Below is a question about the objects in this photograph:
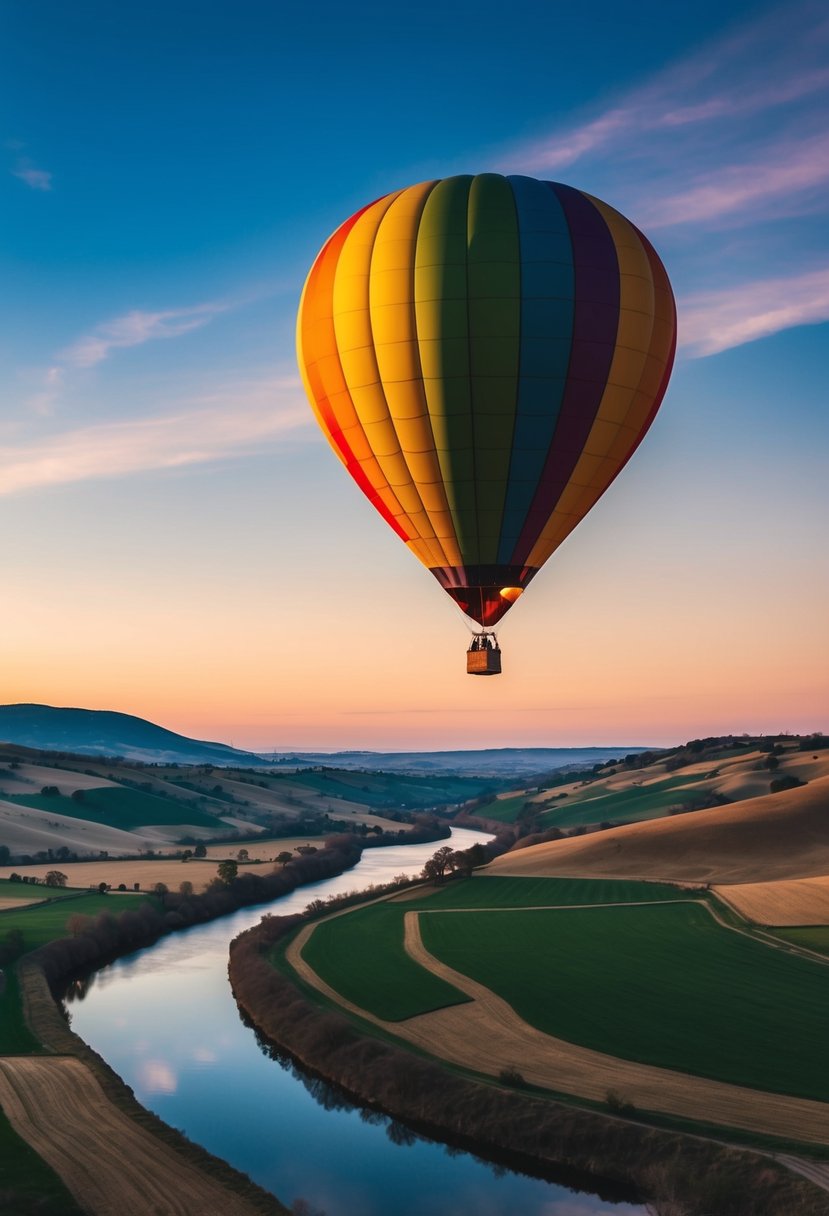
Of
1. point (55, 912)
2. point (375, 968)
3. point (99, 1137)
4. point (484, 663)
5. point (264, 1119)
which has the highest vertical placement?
point (484, 663)

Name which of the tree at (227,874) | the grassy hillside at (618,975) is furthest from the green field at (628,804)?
the grassy hillside at (618,975)

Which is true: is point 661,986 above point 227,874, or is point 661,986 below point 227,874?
below

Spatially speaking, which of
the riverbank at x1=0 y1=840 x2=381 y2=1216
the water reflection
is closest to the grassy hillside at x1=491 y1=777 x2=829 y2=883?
the water reflection

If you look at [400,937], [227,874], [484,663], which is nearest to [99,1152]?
[484,663]

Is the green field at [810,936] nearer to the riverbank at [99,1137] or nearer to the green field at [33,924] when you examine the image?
the riverbank at [99,1137]

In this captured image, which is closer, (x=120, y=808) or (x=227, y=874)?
(x=227, y=874)

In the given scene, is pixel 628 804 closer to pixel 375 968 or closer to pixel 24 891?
pixel 24 891
